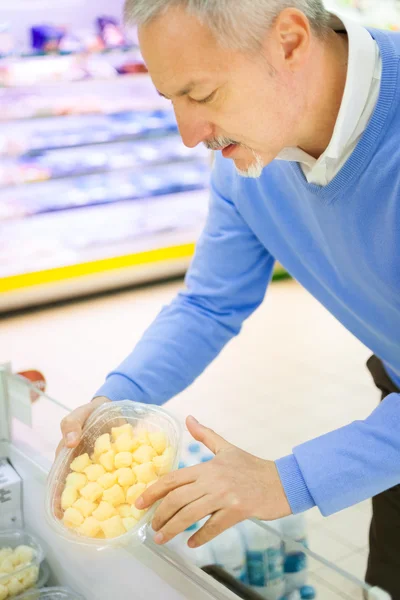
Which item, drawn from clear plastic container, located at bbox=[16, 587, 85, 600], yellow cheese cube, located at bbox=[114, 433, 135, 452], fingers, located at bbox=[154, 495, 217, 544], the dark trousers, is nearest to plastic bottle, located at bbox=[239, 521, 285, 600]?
fingers, located at bbox=[154, 495, 217, 544]

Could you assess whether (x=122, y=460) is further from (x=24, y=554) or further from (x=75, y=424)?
(x=24, y=554)

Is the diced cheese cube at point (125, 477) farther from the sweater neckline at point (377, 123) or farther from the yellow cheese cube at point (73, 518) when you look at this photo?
the sweater neckline at point (377, 123)

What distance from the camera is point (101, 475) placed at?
127 cm

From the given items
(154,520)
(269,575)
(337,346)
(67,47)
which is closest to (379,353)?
(269,575)

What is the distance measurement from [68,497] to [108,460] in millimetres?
86

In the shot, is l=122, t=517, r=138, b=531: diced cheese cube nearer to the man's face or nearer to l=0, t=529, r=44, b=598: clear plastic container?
l=0, t=529, r=44, b=598: clear plastic container

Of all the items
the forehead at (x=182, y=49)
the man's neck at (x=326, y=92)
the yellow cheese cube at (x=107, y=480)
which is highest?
the forehead at (x=182, y=49)

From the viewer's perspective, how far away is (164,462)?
1268 mm

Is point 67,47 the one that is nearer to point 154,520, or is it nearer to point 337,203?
point 337,203

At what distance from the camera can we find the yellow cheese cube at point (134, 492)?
1.22 meters

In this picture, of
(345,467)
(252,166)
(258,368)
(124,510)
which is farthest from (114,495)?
(258,368)

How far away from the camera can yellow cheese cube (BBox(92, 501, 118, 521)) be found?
1202 mm

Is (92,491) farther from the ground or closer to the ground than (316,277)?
closer to the ground

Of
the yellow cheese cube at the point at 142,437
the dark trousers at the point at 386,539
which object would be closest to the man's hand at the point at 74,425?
the yellow cheese cube at the point at 142,437
